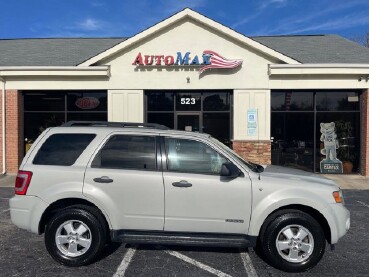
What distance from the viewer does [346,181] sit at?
11453mm

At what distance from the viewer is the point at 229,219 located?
171 inches

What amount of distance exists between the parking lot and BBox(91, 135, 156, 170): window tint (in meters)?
1.29

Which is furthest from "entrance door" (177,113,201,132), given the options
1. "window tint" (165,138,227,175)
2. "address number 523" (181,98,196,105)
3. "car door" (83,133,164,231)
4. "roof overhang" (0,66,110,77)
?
"car door" (83,133,164,231)

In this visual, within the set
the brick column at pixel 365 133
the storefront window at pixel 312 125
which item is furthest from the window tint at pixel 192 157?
the brick column at pixel 365 133

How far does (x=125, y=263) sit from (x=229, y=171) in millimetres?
1853

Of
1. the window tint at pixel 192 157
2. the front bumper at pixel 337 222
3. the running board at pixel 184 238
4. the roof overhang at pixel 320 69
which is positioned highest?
the roof overhang at pixel 320 69

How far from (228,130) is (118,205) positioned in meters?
8.81

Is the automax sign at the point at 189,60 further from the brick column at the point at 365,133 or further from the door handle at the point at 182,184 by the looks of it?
the door handle at the point at 182,184

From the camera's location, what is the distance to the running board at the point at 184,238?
4.31 m

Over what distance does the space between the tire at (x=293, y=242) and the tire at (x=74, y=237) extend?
214 cm

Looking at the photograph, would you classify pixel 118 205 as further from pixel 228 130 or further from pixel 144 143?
pixel 228 130

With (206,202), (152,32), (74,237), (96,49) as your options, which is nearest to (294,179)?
(206,202)

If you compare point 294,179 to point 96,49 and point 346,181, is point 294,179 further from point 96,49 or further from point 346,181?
point 96,49

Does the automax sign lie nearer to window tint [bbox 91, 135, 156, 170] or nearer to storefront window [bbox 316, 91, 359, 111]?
storefront window [bbox 316, 91, 359, 111]
